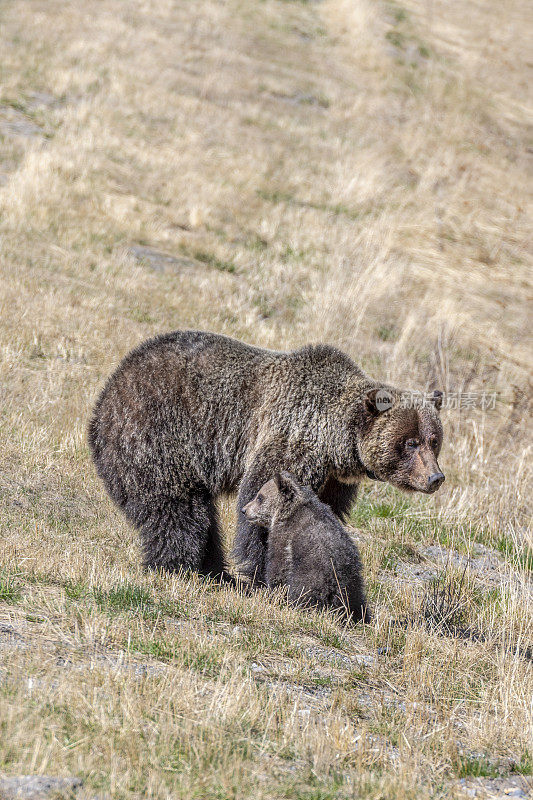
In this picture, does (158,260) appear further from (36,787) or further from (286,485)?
(36,787)

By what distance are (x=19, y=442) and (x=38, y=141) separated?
33.4 feet

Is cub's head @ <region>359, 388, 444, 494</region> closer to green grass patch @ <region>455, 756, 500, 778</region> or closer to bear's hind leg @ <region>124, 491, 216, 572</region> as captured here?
bear's hind leg @ <region>124, 491, 216, 572</region>

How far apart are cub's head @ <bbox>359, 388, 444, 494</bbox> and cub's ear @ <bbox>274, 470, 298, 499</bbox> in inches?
30.8

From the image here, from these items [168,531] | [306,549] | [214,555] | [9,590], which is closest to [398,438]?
[306,549]

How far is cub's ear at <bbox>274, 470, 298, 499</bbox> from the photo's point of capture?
6738 mm

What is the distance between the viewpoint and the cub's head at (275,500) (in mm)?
6742

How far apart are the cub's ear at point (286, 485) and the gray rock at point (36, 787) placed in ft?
10.7

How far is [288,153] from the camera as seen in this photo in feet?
68.6

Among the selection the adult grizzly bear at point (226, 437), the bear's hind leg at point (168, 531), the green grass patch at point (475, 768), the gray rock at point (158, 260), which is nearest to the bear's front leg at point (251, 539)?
the adult grizzly bear at point (226, 437)

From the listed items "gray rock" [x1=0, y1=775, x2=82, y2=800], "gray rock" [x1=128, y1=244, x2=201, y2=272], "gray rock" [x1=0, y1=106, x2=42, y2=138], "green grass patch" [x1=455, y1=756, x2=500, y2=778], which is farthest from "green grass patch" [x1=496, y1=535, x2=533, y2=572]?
"gray rock" [x1=0, y1=106, x2=42, y2=138]

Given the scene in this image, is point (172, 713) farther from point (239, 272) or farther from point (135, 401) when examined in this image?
point (239, 272)

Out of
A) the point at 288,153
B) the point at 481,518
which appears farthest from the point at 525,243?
the point at 481,518

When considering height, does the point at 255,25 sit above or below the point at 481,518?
above

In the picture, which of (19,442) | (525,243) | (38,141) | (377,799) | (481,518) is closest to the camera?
(377,799)
